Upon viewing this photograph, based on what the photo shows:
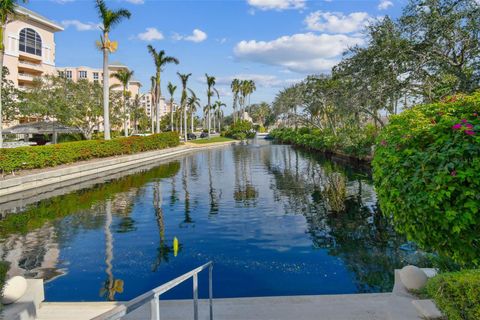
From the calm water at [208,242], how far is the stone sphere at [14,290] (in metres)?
1.89

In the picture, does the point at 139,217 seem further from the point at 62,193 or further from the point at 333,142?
the point at 333,142

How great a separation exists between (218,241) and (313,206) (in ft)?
20.0

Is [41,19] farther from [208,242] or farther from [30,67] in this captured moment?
[208,242]

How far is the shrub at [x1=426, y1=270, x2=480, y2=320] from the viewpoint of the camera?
10.6 feet

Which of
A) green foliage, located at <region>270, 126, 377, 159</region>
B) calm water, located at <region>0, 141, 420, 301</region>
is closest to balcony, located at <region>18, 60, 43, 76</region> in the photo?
green foliage, located at <region>270, 126, 377, 159</region>

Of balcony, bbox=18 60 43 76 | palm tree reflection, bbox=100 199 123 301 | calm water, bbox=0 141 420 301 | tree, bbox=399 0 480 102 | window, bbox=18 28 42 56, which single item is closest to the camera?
palm tree reflection, bbox=100 199 123 301

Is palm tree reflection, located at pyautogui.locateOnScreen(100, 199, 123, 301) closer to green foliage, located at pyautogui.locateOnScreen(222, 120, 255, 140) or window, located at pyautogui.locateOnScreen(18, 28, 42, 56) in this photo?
window, located at pyautogui.locateOnScreen(18, 28, 42, 56)

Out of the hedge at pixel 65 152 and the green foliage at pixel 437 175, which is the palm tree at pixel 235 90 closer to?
the hedge at pixel 65 152

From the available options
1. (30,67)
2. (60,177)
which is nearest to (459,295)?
(60,177)

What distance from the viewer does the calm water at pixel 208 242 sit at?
8.23m

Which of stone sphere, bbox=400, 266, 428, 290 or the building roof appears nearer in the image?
stone sphere, bbox=400, 266, 428, 290

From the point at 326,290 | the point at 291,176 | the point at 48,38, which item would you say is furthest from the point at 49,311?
the point at 48,38

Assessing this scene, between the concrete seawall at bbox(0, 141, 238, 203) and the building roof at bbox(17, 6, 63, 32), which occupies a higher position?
the building roof at bbox(17, 6, 63, 32)

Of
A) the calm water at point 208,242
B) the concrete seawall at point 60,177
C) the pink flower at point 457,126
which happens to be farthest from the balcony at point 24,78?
the pink flower at point 457,126
